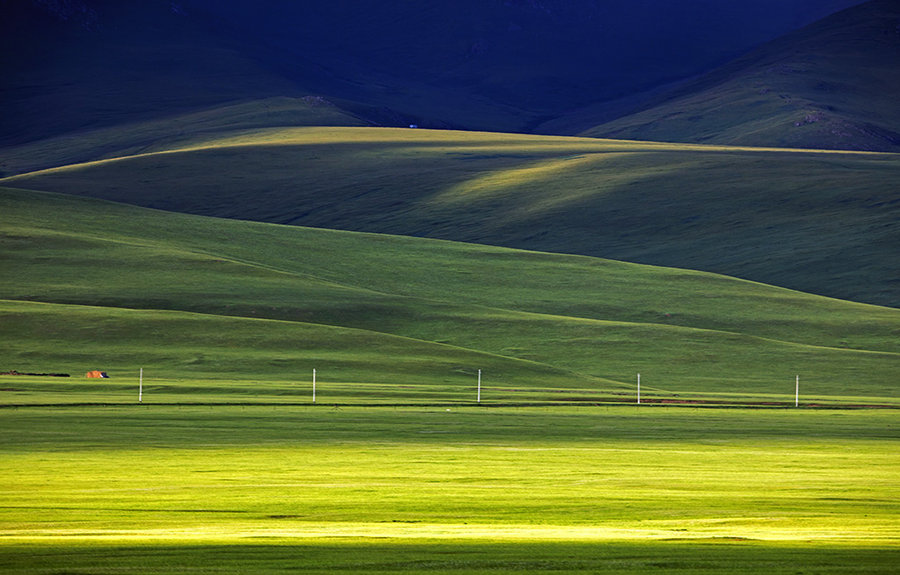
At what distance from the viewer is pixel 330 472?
23141 millimetres

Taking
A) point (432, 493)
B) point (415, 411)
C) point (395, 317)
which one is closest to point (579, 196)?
point (395, 317)

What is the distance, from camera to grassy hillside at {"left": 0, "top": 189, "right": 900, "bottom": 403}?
54031 mm

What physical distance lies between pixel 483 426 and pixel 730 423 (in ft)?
27.6

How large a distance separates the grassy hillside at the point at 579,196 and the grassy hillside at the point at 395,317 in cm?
2798

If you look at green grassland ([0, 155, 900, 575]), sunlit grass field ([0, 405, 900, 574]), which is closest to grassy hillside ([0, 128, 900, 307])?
green grassland ([0, 155, 900, 575])

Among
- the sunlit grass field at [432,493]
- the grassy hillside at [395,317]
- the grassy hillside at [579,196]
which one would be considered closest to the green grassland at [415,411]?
the sunlit grass field at [432,493]

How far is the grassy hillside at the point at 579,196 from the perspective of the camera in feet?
394

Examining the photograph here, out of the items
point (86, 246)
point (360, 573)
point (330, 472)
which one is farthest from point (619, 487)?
point (86, 246)

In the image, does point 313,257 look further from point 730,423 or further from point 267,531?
point 267,531

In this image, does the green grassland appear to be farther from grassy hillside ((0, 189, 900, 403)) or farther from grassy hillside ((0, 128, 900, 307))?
grassy hillside ((0, 128, 900, 307))

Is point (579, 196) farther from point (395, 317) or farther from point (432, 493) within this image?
point (432, 493)

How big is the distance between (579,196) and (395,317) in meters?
79.2

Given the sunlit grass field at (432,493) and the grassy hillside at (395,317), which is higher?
the grassy hillside at (395,317)

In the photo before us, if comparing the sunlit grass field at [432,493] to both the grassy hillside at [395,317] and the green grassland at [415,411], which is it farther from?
the grassy hillside at [395,317]
